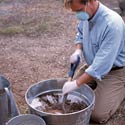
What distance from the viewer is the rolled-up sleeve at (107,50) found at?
2.96 meters

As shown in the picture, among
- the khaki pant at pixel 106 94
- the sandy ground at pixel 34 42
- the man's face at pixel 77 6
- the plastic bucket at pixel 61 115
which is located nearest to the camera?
the plastic bucket at pixel 61 115

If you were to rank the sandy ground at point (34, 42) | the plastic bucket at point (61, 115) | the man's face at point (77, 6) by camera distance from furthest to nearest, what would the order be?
the sandy ground at point (34, 42) < the man's face at point (77, 6) < the plastic bucket at point (61, 115)

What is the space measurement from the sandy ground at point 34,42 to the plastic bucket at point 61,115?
494mm

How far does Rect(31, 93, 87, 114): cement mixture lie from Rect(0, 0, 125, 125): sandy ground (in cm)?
46

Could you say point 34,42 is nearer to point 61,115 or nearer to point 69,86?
point 69,86

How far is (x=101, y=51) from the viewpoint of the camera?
9.86ft

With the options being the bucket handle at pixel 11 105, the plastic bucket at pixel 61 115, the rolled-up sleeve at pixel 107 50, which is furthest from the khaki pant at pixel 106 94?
the bucket handle at pixel 11 105

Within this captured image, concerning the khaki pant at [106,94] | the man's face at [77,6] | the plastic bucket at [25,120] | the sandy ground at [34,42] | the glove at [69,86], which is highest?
the man's face at [77,6]

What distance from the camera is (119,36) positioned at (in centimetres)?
298

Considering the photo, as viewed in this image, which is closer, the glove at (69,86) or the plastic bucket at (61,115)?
the plastic bucket at (61,115)

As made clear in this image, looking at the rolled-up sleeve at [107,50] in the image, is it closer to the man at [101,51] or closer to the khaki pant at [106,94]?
the man at [101,51]

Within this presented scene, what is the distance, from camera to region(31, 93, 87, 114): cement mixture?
313 centimetres

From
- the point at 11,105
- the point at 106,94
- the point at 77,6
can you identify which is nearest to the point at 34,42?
the point at 106,94

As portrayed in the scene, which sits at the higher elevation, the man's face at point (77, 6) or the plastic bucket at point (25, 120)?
the man's face at point (77, 6)
